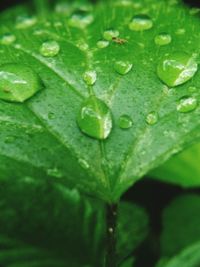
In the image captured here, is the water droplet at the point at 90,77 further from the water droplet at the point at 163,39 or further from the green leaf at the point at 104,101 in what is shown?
the water droplet at the point at 163,39

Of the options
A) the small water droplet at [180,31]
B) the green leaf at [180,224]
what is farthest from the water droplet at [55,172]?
the green leaf at [180,224]

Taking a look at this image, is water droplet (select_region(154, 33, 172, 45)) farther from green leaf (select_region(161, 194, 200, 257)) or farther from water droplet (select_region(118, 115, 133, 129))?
green leaf (select_region(161, 194, 200, 257))

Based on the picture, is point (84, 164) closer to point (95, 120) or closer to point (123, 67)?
point (95, 120)

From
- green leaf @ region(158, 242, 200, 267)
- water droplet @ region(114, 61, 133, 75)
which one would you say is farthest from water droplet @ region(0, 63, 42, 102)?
green leaf @ region(158, 242, 200, 267)

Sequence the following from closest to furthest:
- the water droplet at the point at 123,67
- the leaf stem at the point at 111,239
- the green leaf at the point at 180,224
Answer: the leaf stem at the point at 111,239 → the water droplet at the point at 123,67 → the green leaf at the point at 180,224


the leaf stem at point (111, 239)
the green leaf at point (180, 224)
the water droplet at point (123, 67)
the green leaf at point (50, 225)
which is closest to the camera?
the leaf stem at point (111, 239)
